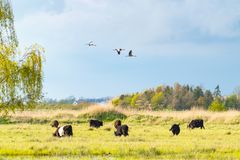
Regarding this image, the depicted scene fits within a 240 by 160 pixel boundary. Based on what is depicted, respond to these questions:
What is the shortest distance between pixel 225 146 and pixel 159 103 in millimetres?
109151

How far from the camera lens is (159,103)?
13262 cm

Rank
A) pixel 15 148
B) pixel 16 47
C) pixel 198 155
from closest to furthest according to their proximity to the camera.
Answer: pixel 198 155 < pixel 15 148 < pixel 16 47

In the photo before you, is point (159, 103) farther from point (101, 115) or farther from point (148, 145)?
point (148, 145)

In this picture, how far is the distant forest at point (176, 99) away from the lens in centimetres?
12875

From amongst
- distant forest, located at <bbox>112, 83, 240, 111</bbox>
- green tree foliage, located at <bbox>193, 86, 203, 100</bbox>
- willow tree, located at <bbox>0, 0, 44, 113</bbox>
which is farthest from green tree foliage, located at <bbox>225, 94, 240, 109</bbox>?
willow tree, located at <bbox>0, 0, 44, 113</bbox>

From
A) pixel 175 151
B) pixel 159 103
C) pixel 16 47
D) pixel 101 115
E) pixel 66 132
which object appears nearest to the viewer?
pixel 175 151

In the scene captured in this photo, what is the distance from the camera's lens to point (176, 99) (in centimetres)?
12962

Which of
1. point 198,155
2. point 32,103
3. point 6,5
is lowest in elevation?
point 198,155

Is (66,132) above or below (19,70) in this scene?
below

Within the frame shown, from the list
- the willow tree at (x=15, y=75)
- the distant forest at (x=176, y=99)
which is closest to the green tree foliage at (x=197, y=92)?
the distant forest at (x=176, y=99)

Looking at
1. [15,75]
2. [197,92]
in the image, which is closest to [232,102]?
[197,92]

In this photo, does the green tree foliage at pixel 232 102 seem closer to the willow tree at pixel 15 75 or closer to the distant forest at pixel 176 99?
the distant forest at pixel 176 99

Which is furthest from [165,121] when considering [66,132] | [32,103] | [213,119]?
[32,103]

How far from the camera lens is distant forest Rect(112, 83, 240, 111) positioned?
128750 millimetres
